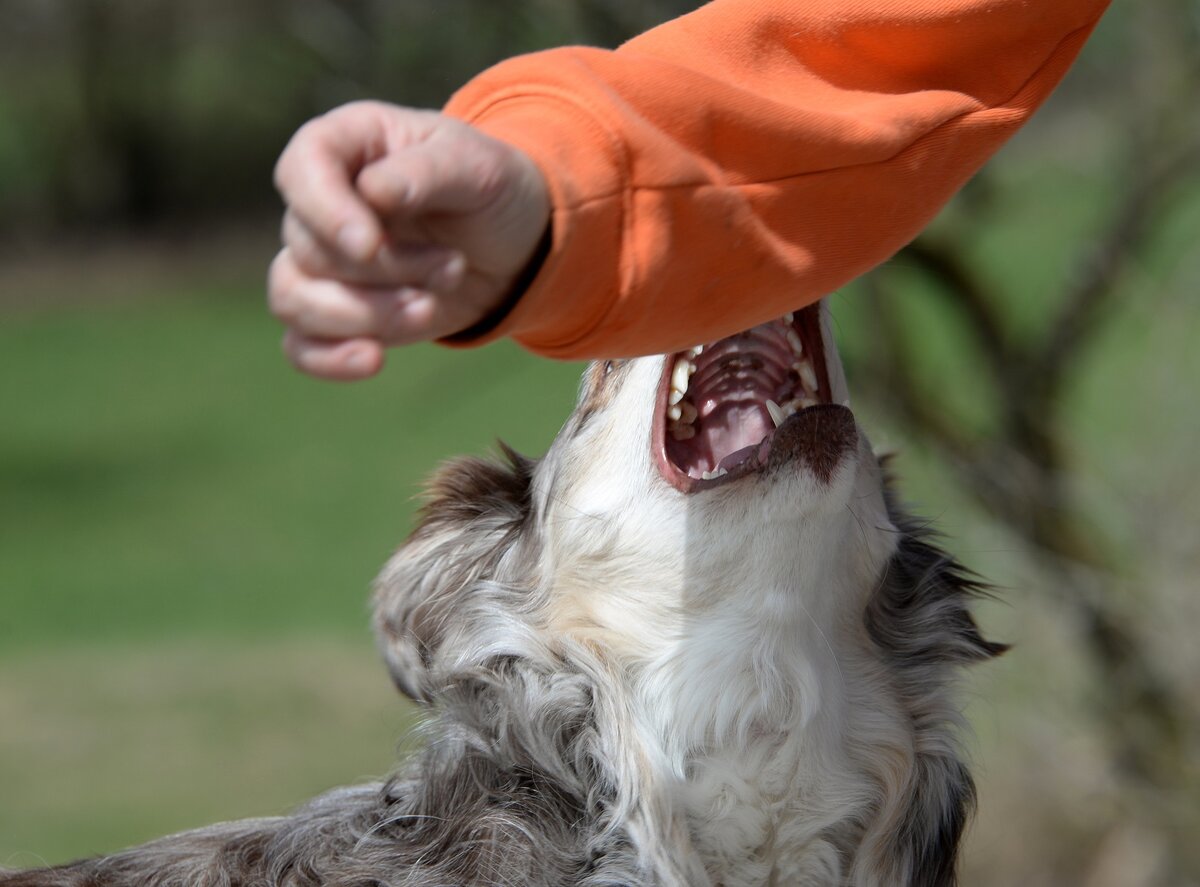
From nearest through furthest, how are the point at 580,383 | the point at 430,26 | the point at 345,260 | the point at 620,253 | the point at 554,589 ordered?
the point at 345,260, the point at 620,253, the point at 554,589, the point at 580,383, the point at 430,26

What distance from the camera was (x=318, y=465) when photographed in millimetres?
13508

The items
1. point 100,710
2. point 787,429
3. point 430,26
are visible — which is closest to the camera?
point 787,429

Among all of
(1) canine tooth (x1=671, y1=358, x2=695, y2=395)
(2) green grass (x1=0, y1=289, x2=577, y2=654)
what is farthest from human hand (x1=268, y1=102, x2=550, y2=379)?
(2) green grass (x1=0, y1=289, x2=577, y2=654)

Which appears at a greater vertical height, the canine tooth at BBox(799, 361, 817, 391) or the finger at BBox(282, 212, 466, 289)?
the canine tooth at BBox(799, 361, 817, 391)

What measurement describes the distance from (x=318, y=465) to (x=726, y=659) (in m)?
11.2

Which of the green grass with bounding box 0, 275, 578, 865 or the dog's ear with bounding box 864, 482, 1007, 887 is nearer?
the dog's ear with bounding box 864, 482, 1007, 887

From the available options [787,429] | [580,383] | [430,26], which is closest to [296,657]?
[430,26]

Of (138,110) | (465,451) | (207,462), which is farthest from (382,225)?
(138,110)

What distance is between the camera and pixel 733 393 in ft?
9.33

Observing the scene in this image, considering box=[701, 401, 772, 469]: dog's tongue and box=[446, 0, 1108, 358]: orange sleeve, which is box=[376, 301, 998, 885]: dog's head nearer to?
box=[701, 401, 772, 469]: dog's tongue

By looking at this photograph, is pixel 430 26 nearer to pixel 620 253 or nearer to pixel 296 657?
pixel 296 657

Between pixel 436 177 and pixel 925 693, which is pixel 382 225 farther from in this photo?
pixel 925 693

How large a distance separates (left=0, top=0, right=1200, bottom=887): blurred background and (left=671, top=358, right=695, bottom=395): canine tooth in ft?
3.15

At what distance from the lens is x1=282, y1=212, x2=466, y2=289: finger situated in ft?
4.43
